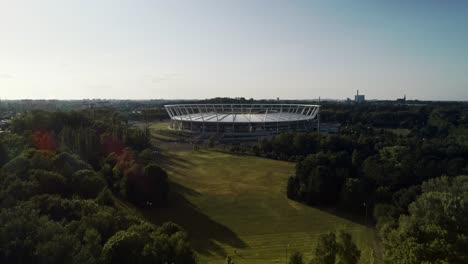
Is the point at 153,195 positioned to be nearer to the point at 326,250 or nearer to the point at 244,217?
the point at 244,217

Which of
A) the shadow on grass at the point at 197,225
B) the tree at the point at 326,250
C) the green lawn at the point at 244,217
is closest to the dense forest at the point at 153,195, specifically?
the tree at the point at 326,250

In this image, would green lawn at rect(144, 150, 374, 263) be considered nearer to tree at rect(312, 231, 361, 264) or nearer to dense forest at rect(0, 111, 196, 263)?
dense forest at rect(0, 111, 196, 263)

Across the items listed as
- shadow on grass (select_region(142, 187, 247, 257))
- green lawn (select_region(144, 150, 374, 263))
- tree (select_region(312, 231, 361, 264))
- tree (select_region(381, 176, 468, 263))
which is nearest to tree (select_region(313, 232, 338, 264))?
tree (select_region(312, 231, 361, 264))

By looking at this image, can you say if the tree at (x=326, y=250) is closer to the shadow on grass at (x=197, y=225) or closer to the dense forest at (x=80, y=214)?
the dense forest at (x=80, y=214)

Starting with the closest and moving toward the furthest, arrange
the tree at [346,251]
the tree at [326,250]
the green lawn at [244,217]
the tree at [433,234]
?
the tree at [326,250] → the tree at [433,234] → the tree at [346,251] → the green lawn at [244,217]

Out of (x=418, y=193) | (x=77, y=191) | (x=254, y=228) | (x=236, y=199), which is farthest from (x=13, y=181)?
(x=418, y=193)

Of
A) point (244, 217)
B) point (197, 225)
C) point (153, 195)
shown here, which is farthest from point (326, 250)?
point (153, 195)
